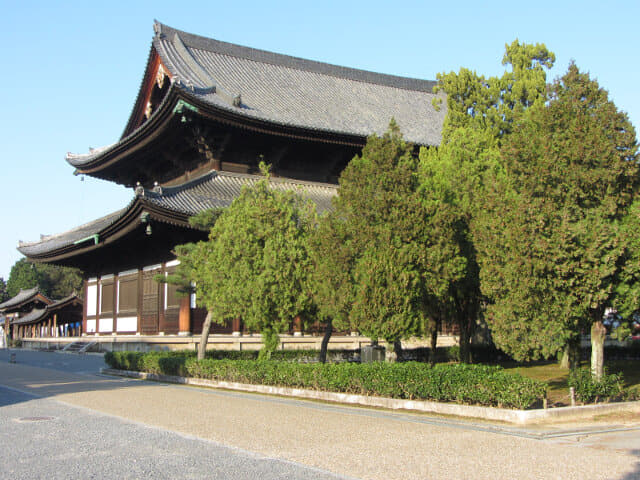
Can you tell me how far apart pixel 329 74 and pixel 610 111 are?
3100 cm

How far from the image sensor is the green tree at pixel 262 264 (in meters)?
18.6

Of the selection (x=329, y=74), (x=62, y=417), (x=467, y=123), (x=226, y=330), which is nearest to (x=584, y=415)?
(x=62, y=417)

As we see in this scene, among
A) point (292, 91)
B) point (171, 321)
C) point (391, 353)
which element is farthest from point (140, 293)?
point (391, 353)

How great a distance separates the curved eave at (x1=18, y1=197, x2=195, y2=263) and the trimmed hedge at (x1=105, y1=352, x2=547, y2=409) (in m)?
7.54

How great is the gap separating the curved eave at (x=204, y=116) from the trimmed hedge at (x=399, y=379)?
41.2 feet

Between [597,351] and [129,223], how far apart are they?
20440mm

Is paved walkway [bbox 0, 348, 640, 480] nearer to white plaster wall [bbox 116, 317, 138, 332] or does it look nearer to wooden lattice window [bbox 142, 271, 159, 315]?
wooden lattice window [bbox 142, 271, 159, 315]

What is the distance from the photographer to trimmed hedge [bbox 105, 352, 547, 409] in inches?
510

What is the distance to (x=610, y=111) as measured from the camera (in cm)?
1473

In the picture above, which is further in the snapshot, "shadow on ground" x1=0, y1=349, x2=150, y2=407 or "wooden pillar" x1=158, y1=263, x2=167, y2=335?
"wooden pillar" x1=158, y1=263, x2=167, y2=335

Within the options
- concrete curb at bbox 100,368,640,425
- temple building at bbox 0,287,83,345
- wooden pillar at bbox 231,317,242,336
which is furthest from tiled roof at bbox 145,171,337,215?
temple building at bbox 0,287,83,345

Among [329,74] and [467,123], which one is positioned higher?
[329,74]

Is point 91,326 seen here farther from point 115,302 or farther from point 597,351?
point 597,351

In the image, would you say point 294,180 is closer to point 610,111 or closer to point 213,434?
point 610,111
